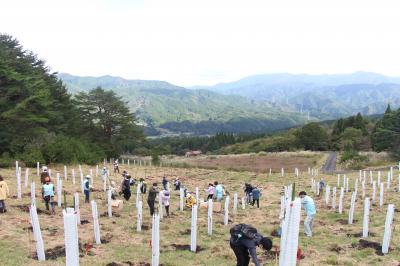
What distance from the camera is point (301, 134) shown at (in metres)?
109

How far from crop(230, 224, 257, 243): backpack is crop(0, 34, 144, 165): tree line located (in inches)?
1256

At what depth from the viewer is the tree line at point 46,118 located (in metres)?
38.2

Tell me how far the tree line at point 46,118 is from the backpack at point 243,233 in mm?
31915

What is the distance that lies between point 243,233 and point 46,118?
37.4m

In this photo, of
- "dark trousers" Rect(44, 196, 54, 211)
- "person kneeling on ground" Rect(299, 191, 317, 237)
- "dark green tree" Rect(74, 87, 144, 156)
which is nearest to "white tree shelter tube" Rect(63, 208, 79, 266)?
"person kneeling on ground" Rect(299, 191, 317, 237)

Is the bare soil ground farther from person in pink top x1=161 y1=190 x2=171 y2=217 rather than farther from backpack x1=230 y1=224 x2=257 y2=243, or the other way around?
backpack x1=230 y1=224 x2=257 y2=243

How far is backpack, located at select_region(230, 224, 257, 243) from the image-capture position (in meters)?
8.76

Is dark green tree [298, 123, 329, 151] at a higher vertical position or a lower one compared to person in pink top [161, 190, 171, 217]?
higher

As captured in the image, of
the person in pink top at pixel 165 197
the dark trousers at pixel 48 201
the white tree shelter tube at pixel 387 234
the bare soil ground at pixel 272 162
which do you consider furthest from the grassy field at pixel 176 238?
the bare soil ground at pixel 272 162

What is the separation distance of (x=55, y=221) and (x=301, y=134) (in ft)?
320

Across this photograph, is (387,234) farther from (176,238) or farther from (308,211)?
(176,238)

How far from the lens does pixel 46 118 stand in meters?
42.1

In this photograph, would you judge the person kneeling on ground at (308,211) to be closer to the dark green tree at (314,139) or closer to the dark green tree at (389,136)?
the dark green tree at (389,136)

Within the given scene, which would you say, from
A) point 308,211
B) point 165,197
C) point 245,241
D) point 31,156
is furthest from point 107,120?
point 245,241
